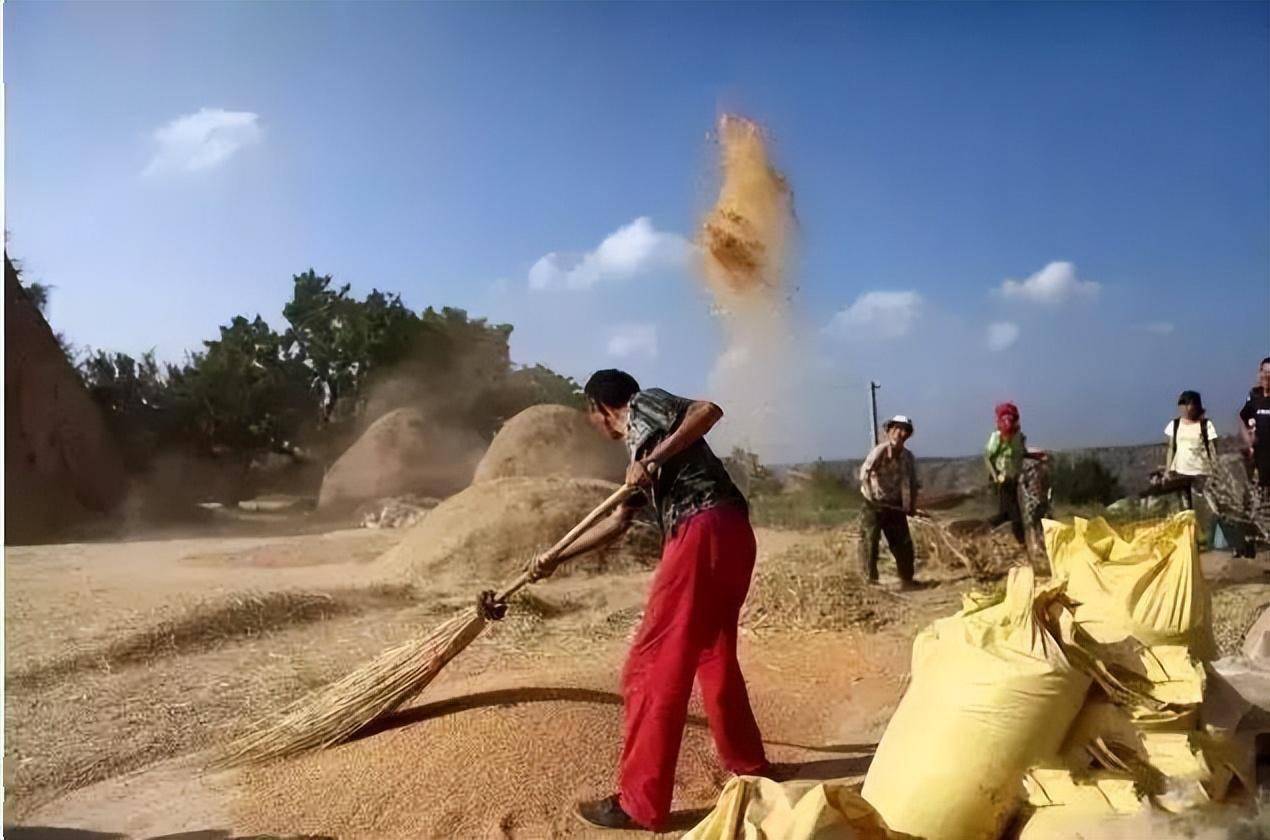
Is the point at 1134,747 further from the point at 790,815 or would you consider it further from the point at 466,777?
the point at 466,777

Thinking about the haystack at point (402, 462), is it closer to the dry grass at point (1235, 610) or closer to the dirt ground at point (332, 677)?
the dirt ground at point (332, 677)

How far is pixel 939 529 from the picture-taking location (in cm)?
593

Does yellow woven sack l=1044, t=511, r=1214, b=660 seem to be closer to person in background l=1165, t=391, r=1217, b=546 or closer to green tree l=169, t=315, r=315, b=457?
person in background l=1165, t=391, r=1217, b=546

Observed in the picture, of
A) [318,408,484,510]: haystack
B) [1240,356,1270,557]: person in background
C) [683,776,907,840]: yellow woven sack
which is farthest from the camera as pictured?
[318,408,484,510]: haystack

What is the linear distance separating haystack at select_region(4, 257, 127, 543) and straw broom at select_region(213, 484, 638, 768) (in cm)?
214

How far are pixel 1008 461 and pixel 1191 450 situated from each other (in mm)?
807

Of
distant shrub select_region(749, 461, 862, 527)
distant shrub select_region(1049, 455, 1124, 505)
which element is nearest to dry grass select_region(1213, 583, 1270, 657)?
distant shrub select_region(1049, 455, 1124, 505)

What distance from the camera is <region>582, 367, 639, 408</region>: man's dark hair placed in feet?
9.98

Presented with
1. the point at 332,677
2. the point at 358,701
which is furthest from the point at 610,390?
the point at 332,677

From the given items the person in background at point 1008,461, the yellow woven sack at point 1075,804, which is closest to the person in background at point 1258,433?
the person in background at point 1008,461

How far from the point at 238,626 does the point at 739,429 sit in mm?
2169

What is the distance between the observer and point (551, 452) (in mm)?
6793

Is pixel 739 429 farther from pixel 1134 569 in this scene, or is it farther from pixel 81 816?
pixel 81 816

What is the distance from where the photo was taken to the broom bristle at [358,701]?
323cm
